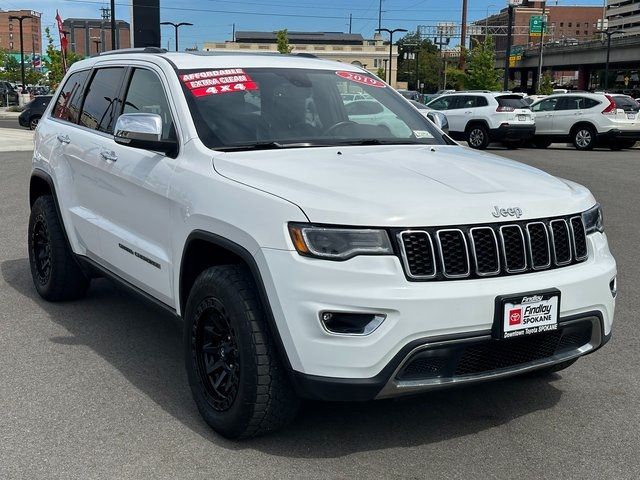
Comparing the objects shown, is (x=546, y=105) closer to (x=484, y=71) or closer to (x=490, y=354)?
(x=490, y=354)

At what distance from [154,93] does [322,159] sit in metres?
1.28

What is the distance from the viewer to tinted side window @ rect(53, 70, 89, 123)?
5.66m

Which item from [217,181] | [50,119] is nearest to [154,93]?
[217,181]

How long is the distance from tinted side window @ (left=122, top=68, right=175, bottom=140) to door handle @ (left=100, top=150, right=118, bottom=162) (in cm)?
29

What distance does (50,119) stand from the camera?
606cm

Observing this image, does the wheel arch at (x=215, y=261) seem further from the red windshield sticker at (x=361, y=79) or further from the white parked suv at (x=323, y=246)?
the red windshield sticker at (x=361, y=79)

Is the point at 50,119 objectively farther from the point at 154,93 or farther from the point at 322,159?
the point at 322,159

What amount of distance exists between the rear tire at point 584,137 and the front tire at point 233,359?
71.8 feet

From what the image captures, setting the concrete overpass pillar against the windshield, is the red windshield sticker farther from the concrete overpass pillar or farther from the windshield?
the concrete overpass pillar

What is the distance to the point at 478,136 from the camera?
24078mm

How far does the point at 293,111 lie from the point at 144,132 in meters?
0.90

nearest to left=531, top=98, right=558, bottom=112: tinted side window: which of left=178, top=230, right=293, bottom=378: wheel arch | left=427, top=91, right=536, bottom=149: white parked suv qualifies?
left=427, top=91, right=536, bottom=149: white parked suv

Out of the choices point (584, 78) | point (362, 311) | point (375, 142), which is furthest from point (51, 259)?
point (584, 78)

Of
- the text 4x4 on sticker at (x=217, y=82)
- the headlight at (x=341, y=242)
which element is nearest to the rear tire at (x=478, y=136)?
the text 4x4 on sticker at (x=217, y=82)
